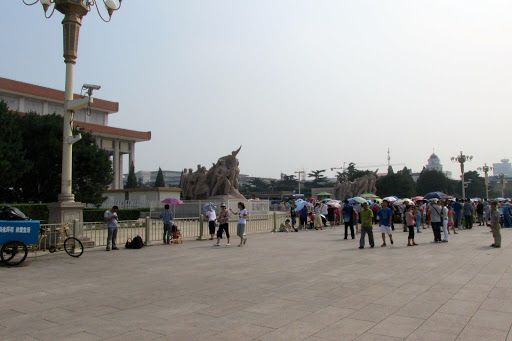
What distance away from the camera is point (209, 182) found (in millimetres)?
32875

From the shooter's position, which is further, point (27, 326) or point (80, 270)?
point (80, 270)

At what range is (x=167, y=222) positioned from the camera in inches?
552

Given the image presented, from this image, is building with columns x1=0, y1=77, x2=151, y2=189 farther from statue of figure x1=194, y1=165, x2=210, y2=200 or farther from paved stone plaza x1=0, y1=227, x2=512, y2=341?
paved stone plaza x1=0, y1=227, x2=512, y2=341

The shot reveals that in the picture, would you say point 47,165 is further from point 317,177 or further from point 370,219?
point 317,177

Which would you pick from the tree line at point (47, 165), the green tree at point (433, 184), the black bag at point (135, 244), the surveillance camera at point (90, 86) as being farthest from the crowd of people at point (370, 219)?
the green tree at point (433, 184)

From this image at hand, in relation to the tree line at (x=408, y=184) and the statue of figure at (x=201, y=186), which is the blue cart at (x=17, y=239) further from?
the tree line at (x=408, y=184)

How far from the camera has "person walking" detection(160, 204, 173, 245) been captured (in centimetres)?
1392

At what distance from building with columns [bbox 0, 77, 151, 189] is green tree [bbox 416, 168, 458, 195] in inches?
1993

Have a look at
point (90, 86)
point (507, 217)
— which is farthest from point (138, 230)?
point (507, 217)

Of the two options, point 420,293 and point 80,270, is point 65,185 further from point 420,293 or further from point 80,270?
point 420,293

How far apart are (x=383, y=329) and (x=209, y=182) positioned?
28685 mm

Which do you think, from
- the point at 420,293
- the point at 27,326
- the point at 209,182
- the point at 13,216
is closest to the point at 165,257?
the point at 13,216

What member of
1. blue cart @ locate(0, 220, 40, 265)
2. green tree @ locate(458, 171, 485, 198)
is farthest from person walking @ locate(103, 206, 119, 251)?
green tree @ locate(458, 171, 485, 198)

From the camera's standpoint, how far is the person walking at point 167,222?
1392cm
